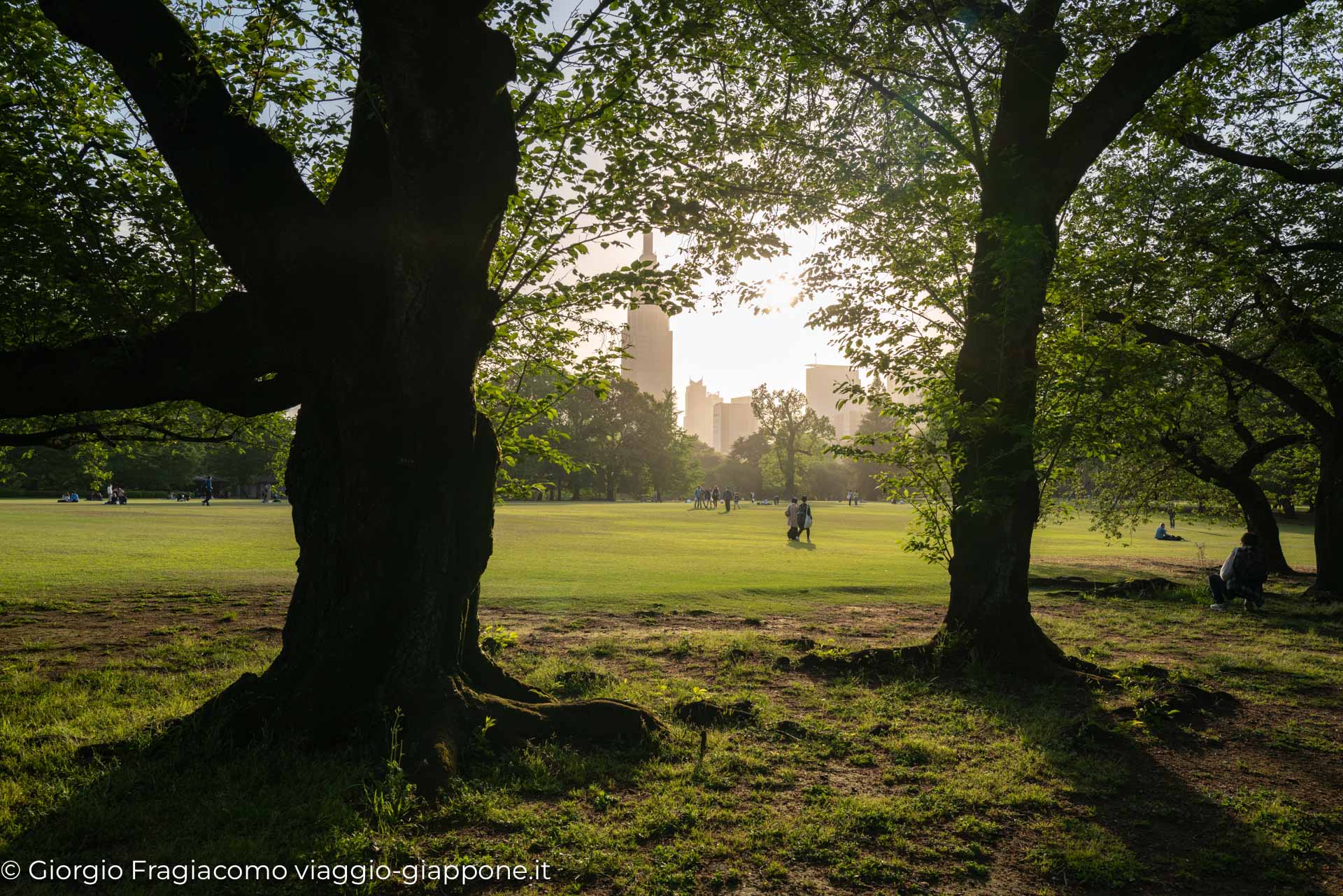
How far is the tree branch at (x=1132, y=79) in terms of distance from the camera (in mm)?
8109

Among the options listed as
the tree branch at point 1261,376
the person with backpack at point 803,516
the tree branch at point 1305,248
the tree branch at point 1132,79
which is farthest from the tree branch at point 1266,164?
the person with backpack at point 803,516

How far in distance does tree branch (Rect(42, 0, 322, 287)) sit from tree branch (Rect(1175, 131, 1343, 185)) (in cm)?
1382

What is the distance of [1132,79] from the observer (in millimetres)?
8664

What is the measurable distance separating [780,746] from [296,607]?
13.8ft

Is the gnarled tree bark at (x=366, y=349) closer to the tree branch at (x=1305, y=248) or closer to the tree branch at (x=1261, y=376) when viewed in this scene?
the tree branch at (x=1261, y=376)

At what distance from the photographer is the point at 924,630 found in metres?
11.9

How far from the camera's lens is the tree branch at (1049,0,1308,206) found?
26.6ft

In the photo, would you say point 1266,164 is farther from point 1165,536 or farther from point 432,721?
point 1165,536

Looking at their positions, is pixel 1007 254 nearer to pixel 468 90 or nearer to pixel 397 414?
pixel 468 90

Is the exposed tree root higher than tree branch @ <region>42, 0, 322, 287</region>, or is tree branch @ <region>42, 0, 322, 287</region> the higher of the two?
tree branch @ <region>42, 0, 322, 287</region>

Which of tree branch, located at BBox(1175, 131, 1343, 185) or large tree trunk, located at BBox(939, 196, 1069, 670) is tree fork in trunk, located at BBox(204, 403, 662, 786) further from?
tree branch, located at BBox(1175, 131, 1343, 185)

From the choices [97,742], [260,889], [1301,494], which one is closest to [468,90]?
[260,889]

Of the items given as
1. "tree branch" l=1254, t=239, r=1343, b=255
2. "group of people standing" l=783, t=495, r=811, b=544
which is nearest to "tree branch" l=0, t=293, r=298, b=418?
"tree branch" l=1254, t=239, r=1343, b=255

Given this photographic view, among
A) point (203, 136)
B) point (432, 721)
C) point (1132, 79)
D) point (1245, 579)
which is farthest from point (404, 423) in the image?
point (1245, 579)
